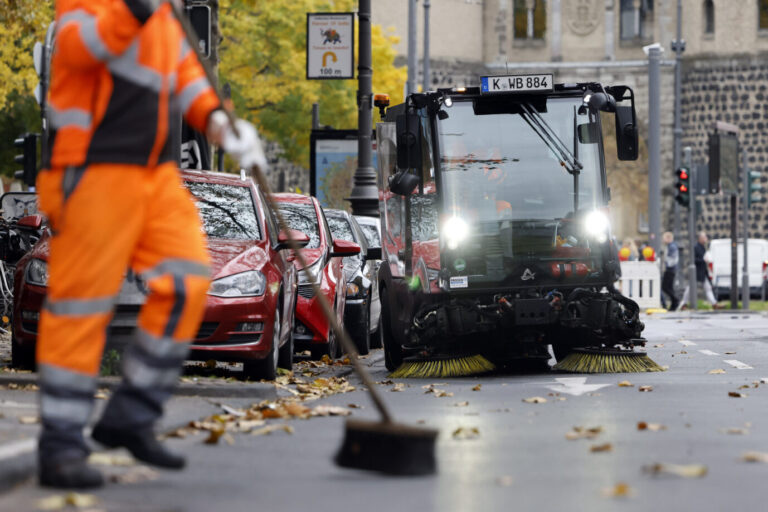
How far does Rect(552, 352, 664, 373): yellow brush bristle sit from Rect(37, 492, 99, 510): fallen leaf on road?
8.11 m

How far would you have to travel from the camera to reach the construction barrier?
115 feet

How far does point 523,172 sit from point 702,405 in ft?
13.3

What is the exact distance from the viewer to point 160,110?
21.1 ft

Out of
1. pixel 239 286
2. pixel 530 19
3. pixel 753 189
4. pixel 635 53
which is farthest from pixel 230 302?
pixel 530 19

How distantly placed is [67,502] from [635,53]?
56.6 meters

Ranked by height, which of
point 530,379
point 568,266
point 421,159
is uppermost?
point 421,159

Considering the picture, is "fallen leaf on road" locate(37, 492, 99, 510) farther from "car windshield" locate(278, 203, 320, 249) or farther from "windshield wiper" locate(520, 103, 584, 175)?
"car windshield" locate(278, 203, 320, 249)

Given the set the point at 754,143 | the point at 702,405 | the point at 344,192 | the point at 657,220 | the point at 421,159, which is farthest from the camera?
the point at 754,143

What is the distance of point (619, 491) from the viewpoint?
6168mm

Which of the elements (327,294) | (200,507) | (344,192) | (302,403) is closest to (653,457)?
(200,507)

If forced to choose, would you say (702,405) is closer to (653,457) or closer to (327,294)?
(653,457)

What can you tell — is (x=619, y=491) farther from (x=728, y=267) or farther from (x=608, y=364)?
(x=728, y=267)

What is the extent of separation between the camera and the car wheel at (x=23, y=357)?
38.4 feet

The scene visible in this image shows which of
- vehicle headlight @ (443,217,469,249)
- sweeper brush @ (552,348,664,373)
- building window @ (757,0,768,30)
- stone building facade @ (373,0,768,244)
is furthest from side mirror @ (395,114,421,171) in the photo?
building window @ (757,0,768,30)
